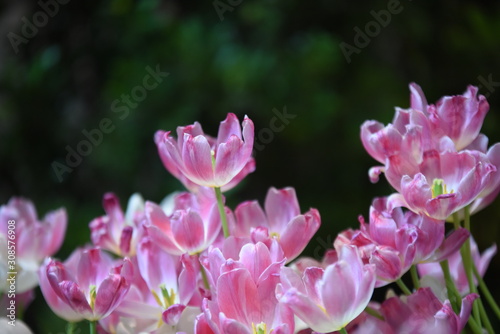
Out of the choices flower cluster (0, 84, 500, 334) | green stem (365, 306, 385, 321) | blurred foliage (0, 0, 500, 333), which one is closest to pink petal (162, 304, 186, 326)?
flower cluster (0, 84, 500, 334)

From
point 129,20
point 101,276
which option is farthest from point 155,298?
point 129,20

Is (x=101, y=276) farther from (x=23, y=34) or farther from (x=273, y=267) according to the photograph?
(x=23, y=34)

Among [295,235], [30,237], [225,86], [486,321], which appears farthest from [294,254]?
[225,86]

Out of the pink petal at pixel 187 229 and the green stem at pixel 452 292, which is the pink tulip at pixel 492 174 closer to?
the green stem at pixel 452 292

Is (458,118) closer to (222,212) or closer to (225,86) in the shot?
(222,212)

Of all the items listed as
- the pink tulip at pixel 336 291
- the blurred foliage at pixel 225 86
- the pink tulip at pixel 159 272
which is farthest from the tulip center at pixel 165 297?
the blurred foliage at pixel 225 86

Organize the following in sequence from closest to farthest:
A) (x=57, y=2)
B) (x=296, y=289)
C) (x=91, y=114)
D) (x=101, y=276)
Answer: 1. (x=296, y=289)
2. (x=101, y=276)
3. (x=57, y=2)
4. (x=91, y=114)

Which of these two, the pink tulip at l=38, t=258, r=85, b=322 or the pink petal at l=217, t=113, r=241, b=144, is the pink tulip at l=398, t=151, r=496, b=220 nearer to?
the pink petal at l=217, t=113, r=241, b=144
